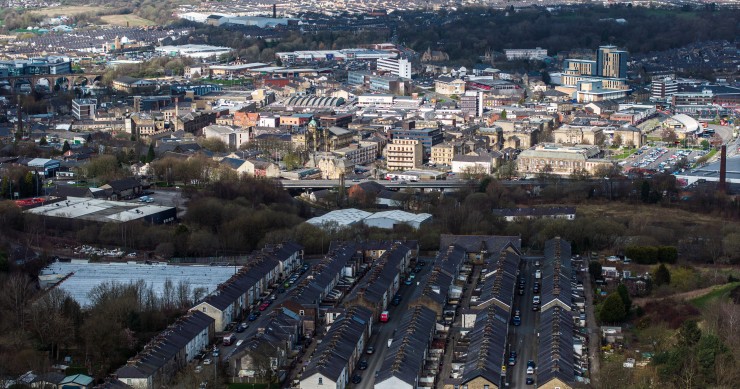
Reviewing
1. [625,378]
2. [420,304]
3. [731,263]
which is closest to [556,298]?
[420,304]

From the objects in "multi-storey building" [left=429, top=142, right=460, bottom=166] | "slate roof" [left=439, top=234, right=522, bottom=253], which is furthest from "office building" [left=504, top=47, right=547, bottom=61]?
"slate roof" [left=439, top=234, right=522, bottom=253]

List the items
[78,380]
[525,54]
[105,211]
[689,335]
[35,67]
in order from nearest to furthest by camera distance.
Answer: [78,380] → [689,335] → [105,211] → [35,67] → [525,54]

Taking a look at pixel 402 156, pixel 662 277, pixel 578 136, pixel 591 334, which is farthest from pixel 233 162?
pixel 591 334

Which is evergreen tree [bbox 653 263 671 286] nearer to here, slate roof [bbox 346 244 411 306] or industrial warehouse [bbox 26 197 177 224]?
slate roof [bbox 346 244 411 306]

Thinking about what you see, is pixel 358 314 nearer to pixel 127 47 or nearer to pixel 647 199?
pixel 647 199

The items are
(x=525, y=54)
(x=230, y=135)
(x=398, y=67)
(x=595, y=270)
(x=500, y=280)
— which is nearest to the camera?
(x=500, y=280)

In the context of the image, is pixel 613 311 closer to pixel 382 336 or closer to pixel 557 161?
pixel 382 336
